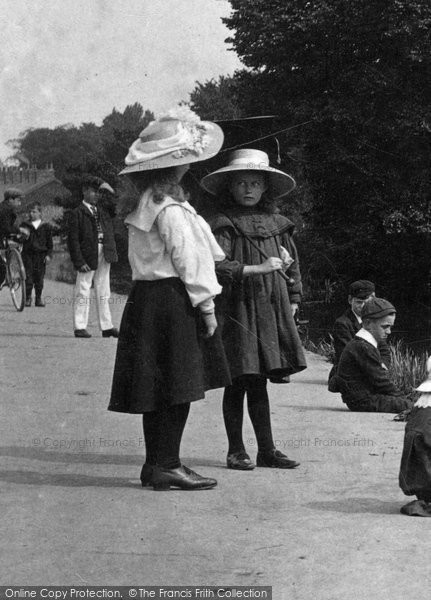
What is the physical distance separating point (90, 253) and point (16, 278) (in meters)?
3.22

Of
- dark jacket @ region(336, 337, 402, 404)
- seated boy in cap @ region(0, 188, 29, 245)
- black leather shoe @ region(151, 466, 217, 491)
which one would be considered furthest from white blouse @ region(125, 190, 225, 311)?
seated boy in cap @ region(0, 188, 29, 245)

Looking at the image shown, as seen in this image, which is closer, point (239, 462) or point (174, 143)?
point (174, 143)

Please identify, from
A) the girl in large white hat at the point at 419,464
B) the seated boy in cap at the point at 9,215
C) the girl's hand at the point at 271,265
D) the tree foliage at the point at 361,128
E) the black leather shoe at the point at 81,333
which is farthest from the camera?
the tree foliage at the point at 361,128

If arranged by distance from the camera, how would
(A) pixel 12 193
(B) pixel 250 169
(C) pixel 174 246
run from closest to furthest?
(C) pixel 174 246
(B) pixel 250 169
(A) pixel 12 193

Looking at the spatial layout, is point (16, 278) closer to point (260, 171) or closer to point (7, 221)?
point (7, 221)

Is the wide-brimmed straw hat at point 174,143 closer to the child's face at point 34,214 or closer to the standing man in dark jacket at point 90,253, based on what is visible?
the standing man in dark jacket at point 90,253

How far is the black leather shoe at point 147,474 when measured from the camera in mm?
5316

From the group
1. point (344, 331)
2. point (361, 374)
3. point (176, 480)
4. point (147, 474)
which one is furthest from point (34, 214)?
point (176, 480)

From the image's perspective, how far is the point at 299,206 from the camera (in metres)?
36.9

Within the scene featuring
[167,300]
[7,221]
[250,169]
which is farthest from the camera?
[7,221]

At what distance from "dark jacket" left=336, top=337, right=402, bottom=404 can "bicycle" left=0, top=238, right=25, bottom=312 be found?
751 cm

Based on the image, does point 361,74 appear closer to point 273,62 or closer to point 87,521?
point 273,62

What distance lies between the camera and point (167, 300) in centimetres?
523

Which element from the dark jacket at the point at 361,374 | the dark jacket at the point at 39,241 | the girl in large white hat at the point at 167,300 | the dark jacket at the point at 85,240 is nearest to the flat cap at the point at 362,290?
the dark jacket at the point at 361,374
